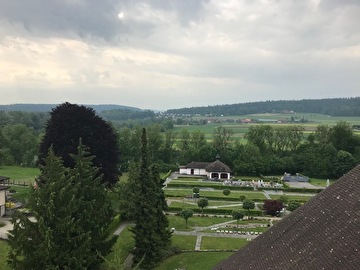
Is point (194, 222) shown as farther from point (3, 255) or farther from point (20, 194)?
point (20, 194)

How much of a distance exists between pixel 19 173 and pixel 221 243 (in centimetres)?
5363

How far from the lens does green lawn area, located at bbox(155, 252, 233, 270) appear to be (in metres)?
28.7

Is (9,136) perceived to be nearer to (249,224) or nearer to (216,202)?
(216,202)

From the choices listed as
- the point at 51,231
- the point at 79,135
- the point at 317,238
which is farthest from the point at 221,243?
the point at 317,238

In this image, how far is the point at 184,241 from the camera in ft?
117

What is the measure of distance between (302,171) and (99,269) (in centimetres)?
6708

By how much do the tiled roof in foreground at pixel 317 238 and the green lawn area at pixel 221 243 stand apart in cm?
1865

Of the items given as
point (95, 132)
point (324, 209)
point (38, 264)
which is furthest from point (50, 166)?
point (95, 132)

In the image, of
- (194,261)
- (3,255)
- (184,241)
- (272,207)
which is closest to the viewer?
(3,255)

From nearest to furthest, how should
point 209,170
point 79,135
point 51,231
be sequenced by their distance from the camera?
point 51,231, point 79,135, point 209,170

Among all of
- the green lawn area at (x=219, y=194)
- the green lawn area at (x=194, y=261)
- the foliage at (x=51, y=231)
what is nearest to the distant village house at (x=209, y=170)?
the green lawn area at (x=219, y=194)

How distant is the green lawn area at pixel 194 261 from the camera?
2874cm

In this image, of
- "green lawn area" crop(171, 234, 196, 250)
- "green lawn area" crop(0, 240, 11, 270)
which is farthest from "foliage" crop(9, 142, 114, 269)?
"green lawn area" crop(171, 234, 196, 250)

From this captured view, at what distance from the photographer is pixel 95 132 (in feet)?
144
